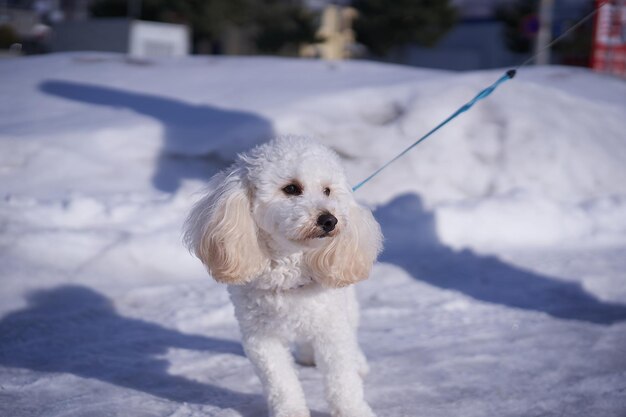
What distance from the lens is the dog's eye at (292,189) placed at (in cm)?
242

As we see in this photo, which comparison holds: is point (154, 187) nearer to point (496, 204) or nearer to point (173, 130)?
point (173, 130)

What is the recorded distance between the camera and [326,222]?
2.25 meters

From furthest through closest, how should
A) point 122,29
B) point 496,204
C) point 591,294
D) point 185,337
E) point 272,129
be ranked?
point 122,29
point 272,129
point 496,204
point 591,294
point 185,337

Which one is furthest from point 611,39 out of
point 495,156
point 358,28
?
point 358,28

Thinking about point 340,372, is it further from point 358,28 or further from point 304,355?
point 358,28

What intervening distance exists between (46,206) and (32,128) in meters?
1.77

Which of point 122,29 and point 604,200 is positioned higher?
point 122,29

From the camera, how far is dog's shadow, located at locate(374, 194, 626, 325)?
383 centimetres

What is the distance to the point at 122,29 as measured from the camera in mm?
15383

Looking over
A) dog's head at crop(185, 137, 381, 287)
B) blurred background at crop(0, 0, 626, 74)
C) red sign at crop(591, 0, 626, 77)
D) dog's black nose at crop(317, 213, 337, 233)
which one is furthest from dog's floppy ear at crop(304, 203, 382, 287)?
blurred background at crop(0, 0, 626, 74)

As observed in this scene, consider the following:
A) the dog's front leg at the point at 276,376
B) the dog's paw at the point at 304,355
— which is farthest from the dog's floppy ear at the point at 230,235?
the dog's paw at the point at 304,355

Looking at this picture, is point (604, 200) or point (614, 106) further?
point (614, 106)

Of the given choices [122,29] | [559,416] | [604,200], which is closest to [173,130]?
[604,200]

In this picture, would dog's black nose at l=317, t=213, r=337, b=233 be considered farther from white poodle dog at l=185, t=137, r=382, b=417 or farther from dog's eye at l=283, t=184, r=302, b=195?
dog's eye at l=283, t=184, r=302, b=195
